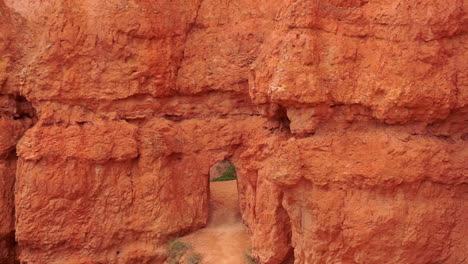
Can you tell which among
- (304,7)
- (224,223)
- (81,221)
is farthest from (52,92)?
(304,7)

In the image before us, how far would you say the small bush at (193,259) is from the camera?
10.7 m

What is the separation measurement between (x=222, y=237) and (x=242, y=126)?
268 centimetres

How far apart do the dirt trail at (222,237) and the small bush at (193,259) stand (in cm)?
11

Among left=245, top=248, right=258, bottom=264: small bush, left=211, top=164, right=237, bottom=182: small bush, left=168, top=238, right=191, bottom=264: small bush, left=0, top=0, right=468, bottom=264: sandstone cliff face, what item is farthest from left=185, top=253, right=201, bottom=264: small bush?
left=211, top=164, right=237, bottom=182: small bush

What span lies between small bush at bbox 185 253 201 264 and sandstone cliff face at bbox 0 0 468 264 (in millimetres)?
808

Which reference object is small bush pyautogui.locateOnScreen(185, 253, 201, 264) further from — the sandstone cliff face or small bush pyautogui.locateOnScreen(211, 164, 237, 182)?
small bush pyautogui.locateOnScreen(211, 164, 237, 182)

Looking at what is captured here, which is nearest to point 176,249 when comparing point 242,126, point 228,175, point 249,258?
point 249,258

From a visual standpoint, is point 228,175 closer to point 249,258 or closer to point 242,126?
point 242,126

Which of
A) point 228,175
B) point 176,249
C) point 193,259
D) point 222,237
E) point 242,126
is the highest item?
point 242,126

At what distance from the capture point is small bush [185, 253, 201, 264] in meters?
10.7

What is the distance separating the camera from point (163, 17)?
35.8ft

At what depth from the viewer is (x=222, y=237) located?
11484 mm

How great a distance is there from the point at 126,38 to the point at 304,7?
423 cm

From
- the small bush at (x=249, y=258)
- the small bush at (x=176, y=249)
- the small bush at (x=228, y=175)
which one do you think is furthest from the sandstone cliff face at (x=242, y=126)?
the small bush at (x=228, y=175)
